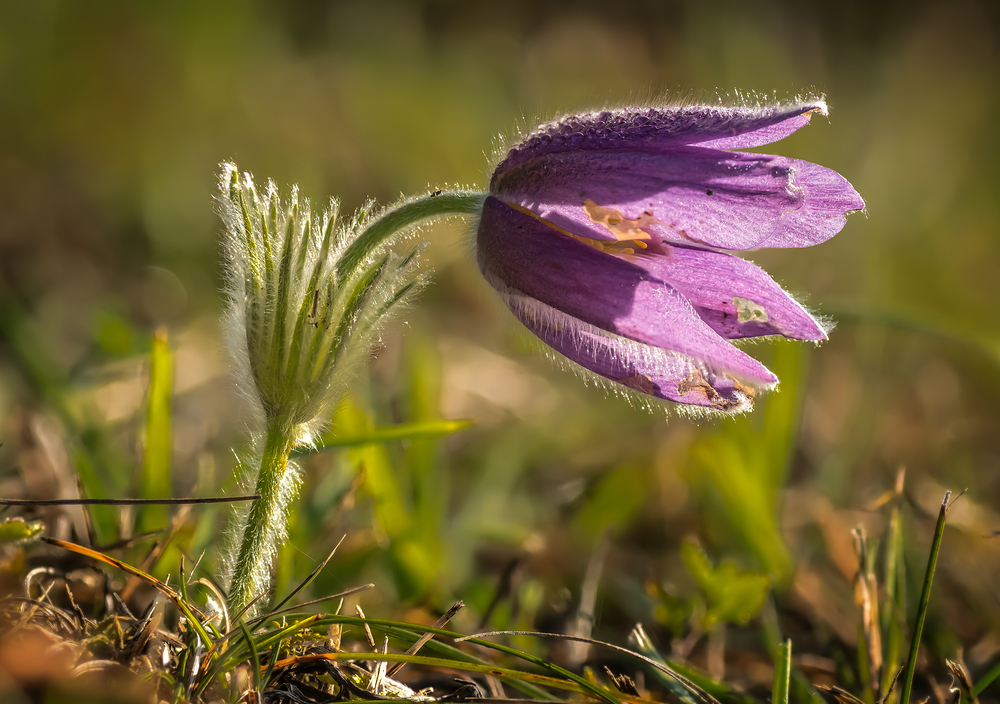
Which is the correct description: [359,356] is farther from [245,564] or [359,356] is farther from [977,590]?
[977,590]

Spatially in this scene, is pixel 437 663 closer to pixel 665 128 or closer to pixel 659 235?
pixel 659 235

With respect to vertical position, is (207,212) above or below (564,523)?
above

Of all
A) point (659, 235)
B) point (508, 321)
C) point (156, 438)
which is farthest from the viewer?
point (156, 438)

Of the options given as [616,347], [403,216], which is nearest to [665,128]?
[616,347]

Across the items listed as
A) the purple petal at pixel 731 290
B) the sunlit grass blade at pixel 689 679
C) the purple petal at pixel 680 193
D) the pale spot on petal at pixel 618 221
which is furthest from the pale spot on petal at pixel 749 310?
the sunlit grass blade at pixel 689 679

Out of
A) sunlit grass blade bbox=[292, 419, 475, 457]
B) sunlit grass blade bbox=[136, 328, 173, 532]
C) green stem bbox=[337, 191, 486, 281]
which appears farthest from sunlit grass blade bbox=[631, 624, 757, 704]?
sunlit grass blade bbox=[136, 328, 173, 532]

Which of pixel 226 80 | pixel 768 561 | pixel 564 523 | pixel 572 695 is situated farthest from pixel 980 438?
pixel 226 80

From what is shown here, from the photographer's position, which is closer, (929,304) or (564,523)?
(564,523)
